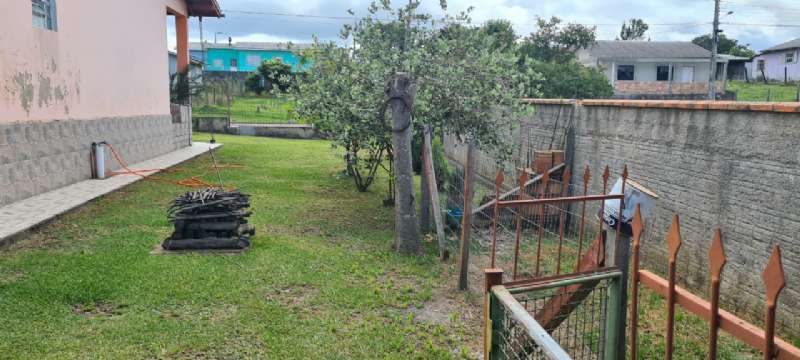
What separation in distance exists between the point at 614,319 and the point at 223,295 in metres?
3.44

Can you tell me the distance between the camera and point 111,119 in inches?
480

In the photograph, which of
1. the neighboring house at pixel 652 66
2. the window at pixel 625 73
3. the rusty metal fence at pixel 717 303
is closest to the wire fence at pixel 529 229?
the rusty metal fence at pixel 717 303

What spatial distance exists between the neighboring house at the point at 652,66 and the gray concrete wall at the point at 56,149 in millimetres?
34167

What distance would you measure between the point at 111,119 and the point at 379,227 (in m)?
7.09

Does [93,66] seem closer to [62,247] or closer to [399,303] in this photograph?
[62,247]

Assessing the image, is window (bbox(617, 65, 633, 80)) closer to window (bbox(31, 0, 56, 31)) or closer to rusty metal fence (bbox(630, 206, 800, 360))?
window (bbox(31, 0, 56, 31))

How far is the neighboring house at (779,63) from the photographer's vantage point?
44.5 metres

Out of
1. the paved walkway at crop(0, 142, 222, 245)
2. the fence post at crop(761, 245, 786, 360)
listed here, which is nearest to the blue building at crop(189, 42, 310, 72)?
the paved walkway at crop(0, 142, 222, 245)

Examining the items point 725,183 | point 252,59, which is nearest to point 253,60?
point 252,59

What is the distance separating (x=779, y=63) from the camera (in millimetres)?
47219

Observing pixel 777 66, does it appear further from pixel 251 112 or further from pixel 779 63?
pixel 251 112

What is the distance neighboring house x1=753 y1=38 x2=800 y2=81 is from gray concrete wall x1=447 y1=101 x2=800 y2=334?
4403 centimetres

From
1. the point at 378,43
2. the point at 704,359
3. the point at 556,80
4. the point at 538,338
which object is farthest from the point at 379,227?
the point at 556,80

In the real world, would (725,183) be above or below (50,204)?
above
